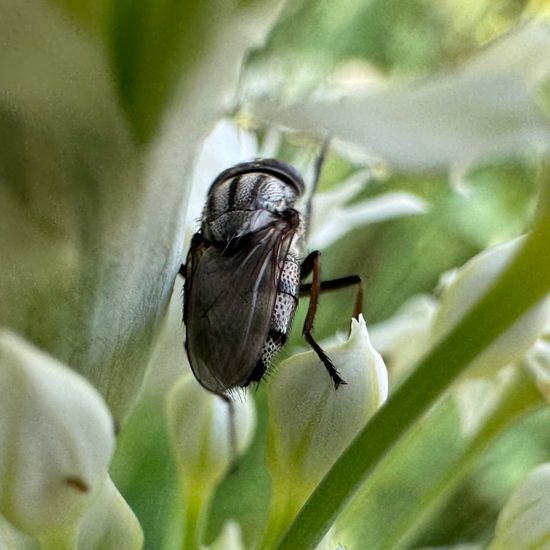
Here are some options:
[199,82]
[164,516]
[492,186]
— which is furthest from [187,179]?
[492,186]

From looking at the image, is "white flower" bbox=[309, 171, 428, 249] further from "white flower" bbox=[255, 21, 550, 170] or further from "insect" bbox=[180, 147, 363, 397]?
"white flower" bbox=[255, 21, 550, 170]

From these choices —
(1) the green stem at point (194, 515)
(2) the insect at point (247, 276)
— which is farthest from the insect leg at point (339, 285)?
(1) the green stem at point (194, 515)

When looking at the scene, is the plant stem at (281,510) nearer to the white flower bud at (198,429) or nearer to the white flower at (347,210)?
the white flower bud at (198,429)

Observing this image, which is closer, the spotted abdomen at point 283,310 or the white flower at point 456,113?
the white flower at point 456,113

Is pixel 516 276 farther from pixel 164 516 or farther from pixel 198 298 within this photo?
pixel 164 516

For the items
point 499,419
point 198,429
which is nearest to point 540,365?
point 499,419

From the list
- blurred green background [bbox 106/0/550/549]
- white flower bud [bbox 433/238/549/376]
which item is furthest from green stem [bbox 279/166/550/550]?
blurred green background [bbox 106/0/550/549]
